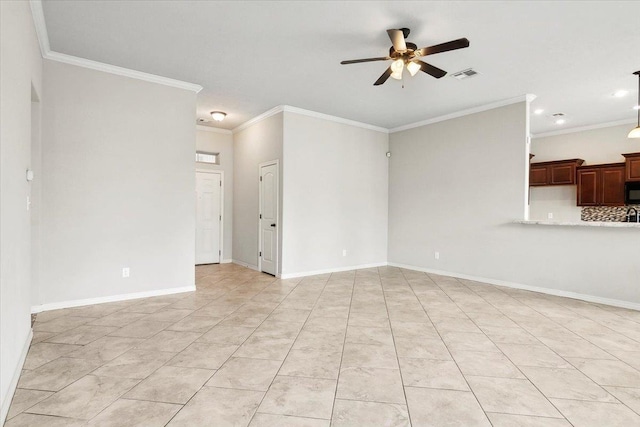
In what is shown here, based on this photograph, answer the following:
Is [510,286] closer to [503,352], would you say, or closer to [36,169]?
[503,352]

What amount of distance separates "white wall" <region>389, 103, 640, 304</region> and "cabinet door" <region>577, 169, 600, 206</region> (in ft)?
8.62

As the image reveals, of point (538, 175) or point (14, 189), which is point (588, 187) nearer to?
point (538, 175)

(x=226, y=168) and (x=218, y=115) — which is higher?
(x=218, y=115)

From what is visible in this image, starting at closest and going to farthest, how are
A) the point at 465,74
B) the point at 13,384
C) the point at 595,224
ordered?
the point at 13,384
the point at 465,74
the point at 595,224

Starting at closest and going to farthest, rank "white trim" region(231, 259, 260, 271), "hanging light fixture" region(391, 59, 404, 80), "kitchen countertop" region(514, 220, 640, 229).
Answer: "hanging light fixture" region(391, 59, 404, 80) < "kitchen countertop" region(514, 220, 640, 229) < "white trim" region(231, 259, 260, 271)

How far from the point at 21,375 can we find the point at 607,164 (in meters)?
8.90

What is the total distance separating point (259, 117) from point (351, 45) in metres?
3.16

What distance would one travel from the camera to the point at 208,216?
7.31 m

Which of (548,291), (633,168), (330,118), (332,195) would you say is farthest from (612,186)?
(330,118)

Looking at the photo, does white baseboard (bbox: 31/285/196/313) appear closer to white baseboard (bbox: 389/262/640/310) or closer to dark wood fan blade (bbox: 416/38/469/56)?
dark wood fan blade (bbox: 416/38/469/56)

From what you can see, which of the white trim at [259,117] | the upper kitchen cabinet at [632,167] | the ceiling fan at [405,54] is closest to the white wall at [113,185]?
the white trim at [259,117]

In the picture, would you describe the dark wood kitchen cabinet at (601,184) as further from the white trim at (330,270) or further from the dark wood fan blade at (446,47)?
the dark wood fan blade at (446,47)

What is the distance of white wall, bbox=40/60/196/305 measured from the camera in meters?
3.92

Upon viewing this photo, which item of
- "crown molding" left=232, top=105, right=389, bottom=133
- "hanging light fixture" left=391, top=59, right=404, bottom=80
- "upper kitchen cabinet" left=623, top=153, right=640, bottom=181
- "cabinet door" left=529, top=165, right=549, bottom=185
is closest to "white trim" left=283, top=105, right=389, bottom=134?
"crown molding" left=232, top=105, right=389, bottom=133
